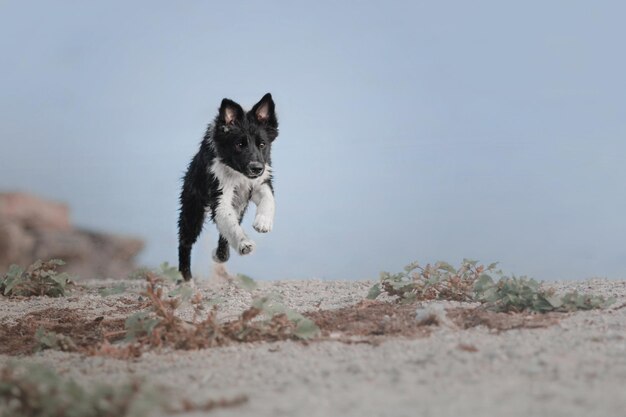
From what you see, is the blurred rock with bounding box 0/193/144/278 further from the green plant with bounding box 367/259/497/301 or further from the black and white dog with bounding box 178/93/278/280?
the green plant with bounding box 367/259/497/301

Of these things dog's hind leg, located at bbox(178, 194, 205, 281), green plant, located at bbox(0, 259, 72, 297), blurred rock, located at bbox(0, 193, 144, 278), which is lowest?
green plant, located at bbox(0, 259, 72, 297)

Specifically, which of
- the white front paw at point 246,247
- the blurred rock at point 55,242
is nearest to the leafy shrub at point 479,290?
the white front paw at point 246,247

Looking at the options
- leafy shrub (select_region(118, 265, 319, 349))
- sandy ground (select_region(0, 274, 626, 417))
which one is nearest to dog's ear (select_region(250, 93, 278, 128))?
leafy shrub (select_region(118, 265, 319, 349))

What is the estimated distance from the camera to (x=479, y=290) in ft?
22.1

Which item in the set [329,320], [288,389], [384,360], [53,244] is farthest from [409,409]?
[53,244]

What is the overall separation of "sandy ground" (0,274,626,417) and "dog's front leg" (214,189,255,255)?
2690mm

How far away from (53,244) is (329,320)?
1334 centimetres

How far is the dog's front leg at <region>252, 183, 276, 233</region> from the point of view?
26.8ft

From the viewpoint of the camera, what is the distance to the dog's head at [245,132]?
856 cm

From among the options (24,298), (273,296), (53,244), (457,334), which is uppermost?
(53,244)

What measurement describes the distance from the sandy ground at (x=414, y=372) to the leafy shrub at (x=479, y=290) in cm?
39

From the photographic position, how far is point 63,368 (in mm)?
5008

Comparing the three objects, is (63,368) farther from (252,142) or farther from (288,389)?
(252,142)

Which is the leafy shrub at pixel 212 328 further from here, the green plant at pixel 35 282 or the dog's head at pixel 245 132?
the green plant at pixel 35 282
